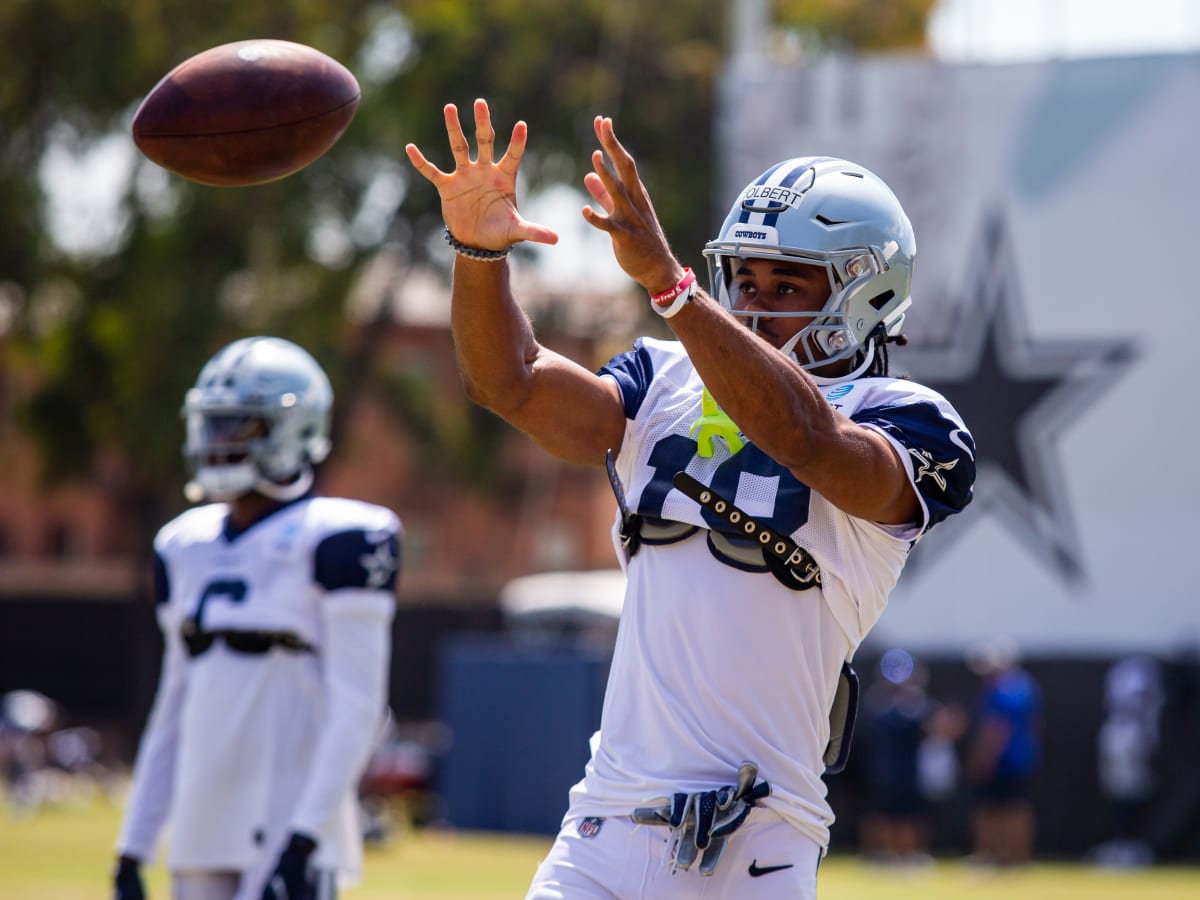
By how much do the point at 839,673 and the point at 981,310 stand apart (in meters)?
14.6

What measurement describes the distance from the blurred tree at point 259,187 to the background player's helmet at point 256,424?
20239 mm

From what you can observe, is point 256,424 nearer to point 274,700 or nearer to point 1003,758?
point 274,700

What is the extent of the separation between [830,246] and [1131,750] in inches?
571

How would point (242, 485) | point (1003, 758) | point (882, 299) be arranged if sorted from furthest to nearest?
point (1003, 758) → point (242, 485) → point (882, 299)

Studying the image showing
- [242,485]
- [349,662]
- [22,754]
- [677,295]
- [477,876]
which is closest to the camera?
[677,295]

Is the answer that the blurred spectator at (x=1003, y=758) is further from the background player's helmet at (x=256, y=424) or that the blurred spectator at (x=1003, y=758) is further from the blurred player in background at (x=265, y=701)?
the blurred player in background at (x=265, y=701)

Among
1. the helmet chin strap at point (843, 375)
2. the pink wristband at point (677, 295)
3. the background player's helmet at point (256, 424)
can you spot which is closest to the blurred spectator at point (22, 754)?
the background player's helmet at point (256, 424)

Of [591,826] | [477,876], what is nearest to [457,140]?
[591,826]

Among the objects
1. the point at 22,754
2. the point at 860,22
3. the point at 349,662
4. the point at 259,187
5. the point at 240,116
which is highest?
the point at 860,22

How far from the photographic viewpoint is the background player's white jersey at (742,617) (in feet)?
11.9

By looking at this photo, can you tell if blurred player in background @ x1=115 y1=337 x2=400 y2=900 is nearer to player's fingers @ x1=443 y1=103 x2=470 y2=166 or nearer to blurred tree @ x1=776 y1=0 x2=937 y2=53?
player's fingers @ x1=443 y1=103 x2=470 y2=166

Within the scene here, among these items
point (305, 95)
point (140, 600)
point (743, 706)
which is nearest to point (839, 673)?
point (743, 706)

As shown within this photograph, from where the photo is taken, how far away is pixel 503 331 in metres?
3.73

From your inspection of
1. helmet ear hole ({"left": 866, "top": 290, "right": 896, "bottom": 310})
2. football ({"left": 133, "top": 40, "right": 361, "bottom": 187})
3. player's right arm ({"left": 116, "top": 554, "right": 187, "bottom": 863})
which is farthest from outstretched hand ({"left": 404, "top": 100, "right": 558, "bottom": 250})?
player's right arm ({"left": 116, "top": 554, "right": 187, "bottom": 863})
